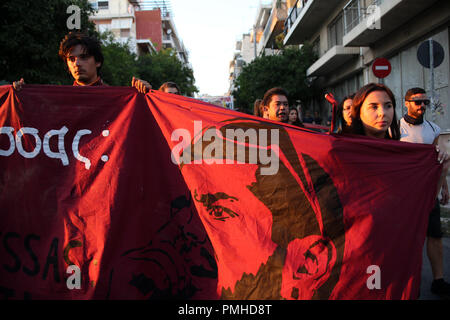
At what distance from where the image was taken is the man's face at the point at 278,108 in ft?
12.8

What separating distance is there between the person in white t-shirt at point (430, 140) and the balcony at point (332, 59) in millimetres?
13224

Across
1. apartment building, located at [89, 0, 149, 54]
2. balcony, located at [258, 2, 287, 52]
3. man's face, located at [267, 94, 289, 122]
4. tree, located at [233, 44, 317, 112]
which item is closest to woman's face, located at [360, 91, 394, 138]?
man's face, located at [267, 94, 289, 122]

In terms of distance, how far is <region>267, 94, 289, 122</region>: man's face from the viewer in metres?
3.91

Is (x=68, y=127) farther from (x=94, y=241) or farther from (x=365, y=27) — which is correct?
(x=365, y=27)

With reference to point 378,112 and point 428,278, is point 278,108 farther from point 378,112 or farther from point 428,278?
point 428,278

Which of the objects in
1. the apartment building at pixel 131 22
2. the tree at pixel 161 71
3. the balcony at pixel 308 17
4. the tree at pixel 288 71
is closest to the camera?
the balcony at pixel 308 17

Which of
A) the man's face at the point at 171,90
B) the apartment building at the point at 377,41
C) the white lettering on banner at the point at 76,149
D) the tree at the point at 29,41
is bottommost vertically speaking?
the white lettering on banner at the point at 76,149

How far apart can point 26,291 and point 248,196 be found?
1.42 metres

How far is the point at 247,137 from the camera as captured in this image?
2402 mm

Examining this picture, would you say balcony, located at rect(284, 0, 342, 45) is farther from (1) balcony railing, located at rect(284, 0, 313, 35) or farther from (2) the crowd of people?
(2) the crowd of people

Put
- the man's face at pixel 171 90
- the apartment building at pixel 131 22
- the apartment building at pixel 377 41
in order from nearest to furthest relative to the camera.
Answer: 1. the man's face at pixel 171 90
2. the apartment building at pixel 377 41
3. the apartment building at pixel 131 22

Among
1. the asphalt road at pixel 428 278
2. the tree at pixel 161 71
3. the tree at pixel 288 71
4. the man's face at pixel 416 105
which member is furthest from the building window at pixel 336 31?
the tree at pixel 161 71

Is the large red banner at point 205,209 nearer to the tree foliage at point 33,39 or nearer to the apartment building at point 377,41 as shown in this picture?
the apartment building at point 377,41

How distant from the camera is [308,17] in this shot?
65.4 ft
